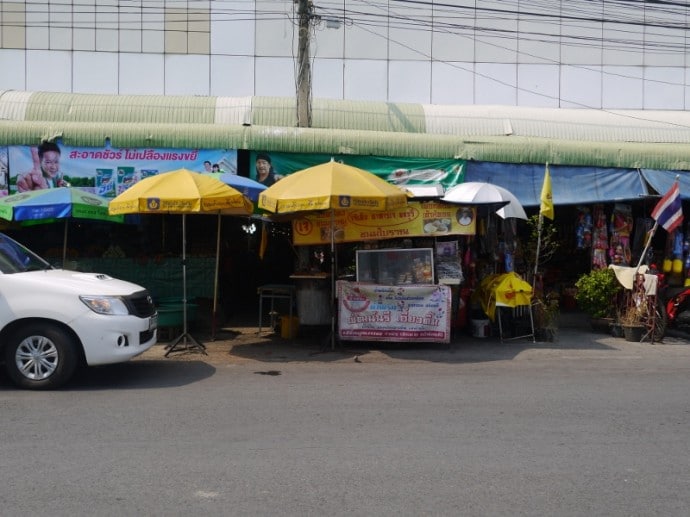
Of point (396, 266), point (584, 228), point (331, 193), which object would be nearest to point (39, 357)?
point (331, 193)

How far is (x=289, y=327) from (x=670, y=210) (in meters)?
7.06

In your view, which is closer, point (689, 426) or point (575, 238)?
point (689, 426)

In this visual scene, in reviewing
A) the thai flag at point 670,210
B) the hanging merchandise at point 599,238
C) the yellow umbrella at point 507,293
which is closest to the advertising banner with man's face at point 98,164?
the yellow umbrella at point 507,293

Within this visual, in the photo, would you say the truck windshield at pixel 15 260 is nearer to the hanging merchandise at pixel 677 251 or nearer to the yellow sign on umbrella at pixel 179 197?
the yellow sign on umbrella at pixel 179 197

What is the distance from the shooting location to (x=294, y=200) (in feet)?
31.1

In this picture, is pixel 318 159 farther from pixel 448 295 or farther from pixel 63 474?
pixel 63 474

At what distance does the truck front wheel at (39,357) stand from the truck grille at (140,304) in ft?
2.59

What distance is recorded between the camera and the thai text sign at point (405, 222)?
10.6m

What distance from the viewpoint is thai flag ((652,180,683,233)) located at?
11953 mm

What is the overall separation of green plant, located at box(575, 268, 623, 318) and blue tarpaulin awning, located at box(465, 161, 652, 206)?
1.52m

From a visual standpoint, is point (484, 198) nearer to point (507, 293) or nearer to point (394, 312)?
point (507, 293)

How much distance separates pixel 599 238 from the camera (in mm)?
13164

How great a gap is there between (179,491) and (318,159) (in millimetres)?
8690

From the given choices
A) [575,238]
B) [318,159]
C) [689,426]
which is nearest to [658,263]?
[575,238]
